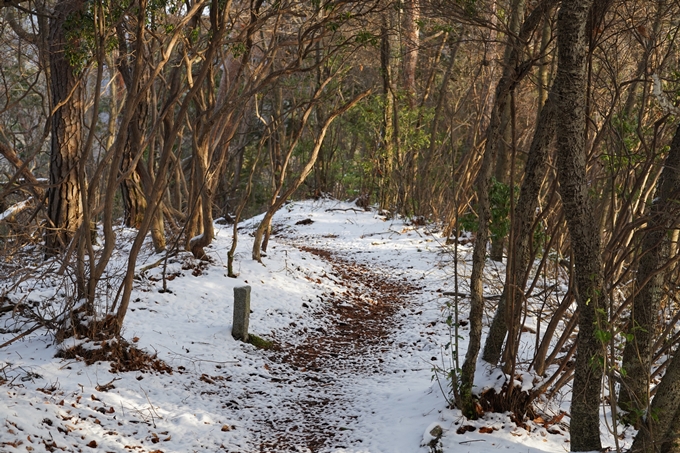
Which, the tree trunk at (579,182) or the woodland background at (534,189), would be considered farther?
the woodland background at (534,189)

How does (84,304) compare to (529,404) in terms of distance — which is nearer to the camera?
(529,404)

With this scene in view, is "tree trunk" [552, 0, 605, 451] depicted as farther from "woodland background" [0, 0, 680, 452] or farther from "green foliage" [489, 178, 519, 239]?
"green foliage" [489, 178, 519, 239]

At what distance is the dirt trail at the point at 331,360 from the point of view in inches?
207

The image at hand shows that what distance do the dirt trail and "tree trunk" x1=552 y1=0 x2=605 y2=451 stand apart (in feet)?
7.51

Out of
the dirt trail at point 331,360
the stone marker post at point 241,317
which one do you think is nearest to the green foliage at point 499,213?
the dirt trail at point 331,360

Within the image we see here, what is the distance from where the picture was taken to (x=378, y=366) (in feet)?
22.8

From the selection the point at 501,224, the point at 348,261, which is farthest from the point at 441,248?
the point at 501,224

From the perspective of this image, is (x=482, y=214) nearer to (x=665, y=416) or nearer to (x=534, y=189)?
(x=534, y=189)

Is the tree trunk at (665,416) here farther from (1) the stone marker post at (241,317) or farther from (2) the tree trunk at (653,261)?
(1) the stone marker post at (241,317)

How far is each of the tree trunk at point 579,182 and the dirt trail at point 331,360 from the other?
229 cm

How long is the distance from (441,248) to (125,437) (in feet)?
28.0

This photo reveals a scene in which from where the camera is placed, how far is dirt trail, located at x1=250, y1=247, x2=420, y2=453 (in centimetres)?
525

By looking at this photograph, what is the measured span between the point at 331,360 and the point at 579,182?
14.0 feet

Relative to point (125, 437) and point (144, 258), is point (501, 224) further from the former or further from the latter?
point (144, 258)
